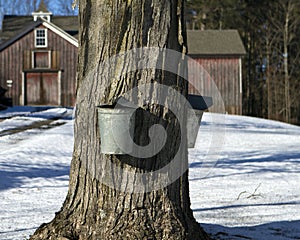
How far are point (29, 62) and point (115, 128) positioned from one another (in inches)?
1344

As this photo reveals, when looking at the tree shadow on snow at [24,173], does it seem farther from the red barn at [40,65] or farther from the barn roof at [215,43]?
the red barn at [40,65]

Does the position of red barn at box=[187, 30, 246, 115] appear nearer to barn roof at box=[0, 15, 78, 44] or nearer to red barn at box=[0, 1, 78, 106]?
red barn at box=[0, 1, 78, 106]

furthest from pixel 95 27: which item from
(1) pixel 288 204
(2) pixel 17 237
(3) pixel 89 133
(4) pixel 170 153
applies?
(1) pixel 288 204

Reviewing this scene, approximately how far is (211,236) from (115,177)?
1.40 metres

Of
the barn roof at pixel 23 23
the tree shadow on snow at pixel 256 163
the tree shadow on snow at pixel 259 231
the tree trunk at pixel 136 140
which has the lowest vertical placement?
the tree shadow on snow at pixel 256 163

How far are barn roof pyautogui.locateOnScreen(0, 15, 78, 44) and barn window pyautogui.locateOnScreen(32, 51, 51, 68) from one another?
10.9 ft

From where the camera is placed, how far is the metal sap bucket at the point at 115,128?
438 cm

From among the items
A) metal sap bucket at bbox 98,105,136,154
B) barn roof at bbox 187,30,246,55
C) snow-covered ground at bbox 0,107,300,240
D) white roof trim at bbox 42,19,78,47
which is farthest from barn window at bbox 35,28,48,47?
metal sap bucket at bbox 98,105,136,154

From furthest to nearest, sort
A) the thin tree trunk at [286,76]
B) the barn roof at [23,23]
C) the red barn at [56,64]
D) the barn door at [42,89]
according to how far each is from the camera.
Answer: the barn roof at [23,23] < the thin tree trunk at [286,76] < the barn door at [42,89] < the red barn at [56,64]

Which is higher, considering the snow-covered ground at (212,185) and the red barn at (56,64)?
the red barn at (56,64)

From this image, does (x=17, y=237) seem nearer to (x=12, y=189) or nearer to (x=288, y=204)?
(x=12, y=189)

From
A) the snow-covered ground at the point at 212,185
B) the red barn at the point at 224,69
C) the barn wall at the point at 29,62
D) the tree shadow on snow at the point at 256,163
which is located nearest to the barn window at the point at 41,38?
the barn wall at the point at 29,62

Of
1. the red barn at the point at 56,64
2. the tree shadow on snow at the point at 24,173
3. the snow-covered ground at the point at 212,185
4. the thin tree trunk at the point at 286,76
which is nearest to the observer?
the snow-covered ground at the point at 212,185

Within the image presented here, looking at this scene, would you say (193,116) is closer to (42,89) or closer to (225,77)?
(225,77)
